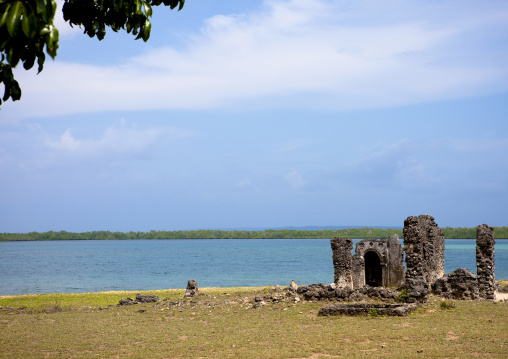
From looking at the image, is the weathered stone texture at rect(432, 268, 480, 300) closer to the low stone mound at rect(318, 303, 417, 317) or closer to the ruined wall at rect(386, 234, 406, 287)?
the low stone mound at rect(318, 303, 417, 317)

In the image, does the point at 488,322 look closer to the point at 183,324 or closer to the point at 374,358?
the point at 374,358

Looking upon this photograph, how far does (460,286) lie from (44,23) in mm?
21082

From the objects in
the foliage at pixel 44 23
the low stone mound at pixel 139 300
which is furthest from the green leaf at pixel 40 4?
the low stone mound at pixel 139 300

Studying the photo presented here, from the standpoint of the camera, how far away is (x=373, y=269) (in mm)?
31656

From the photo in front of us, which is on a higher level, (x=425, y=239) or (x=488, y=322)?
(x=425, y=239)

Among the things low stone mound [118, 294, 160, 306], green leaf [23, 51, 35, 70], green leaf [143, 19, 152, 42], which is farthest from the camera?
low stone mound [118, 294, 160, 306]

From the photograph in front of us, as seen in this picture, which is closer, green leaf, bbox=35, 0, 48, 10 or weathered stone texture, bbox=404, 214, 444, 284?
green leaf, bbox=35, 0, 48, 10

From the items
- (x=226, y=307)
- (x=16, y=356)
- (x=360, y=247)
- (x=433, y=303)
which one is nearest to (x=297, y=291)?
(x=226, y=307)

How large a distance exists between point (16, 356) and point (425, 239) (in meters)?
20.7

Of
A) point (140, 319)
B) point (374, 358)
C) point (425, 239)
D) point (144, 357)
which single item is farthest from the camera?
point (425, 239)

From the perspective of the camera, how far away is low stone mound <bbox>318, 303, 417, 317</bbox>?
17312 millimetres

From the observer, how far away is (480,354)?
38.7ft

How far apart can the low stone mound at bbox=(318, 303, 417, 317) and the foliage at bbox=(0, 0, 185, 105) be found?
13332 millimetres

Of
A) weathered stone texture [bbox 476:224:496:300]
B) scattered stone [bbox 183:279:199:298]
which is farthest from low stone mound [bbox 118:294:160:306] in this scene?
weathered stone texture [bbox 476:224:496:300]
